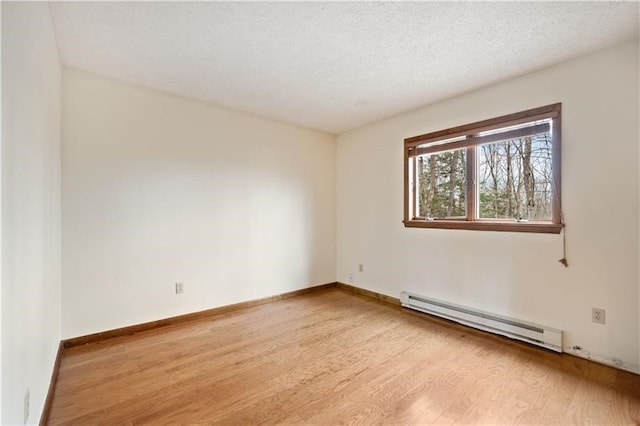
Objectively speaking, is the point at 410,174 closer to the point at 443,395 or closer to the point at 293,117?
the point at 293,117

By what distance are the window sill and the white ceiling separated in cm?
136

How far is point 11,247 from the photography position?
111 centimetres

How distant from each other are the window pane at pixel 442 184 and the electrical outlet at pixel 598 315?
4.27 ft

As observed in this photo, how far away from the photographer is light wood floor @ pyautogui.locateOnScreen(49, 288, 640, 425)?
172 centimetres

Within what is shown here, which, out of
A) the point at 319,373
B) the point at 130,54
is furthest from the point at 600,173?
the point at 130,54

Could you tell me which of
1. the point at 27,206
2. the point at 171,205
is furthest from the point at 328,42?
the point at 171,205

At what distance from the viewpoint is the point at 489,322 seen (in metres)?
2.82

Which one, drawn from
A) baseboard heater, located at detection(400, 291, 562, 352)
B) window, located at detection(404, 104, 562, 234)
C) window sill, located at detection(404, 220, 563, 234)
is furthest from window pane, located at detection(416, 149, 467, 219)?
baseboard heater, located at detection(400, 291, 562, 352)

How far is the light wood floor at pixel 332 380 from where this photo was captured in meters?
1.72

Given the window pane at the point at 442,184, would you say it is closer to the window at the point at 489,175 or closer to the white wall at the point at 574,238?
the window at the point at 489,175

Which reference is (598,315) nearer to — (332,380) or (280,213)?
(332,380)

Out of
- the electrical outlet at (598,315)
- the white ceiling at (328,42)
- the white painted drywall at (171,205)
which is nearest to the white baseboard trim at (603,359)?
the electrical outlet at (598,315)

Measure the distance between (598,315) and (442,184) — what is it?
177 cm

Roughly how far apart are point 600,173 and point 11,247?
3562 millimetres
